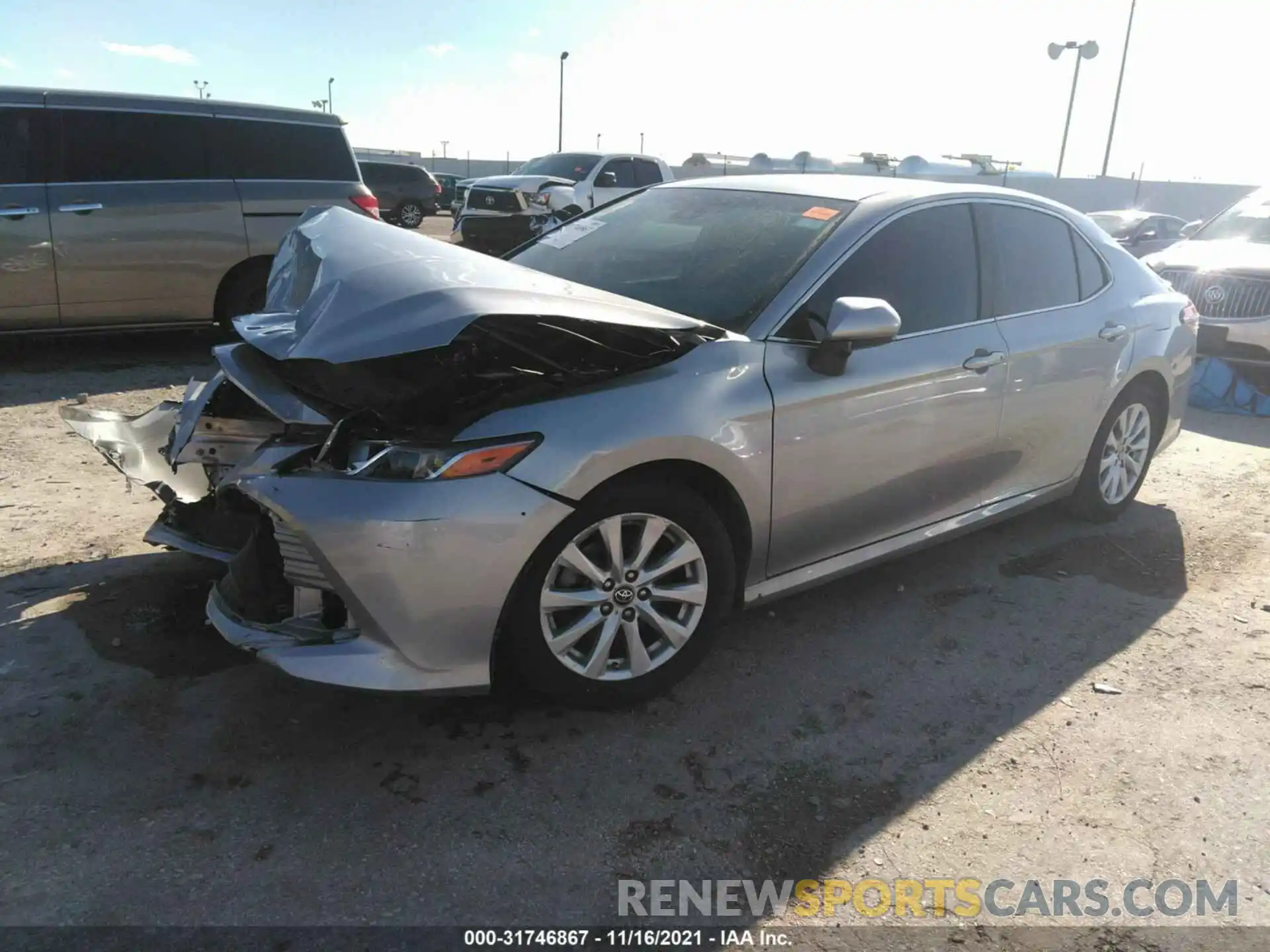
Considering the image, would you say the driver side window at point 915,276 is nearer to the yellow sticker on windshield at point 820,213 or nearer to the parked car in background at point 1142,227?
the yellow sticker on windshield at point 820,213

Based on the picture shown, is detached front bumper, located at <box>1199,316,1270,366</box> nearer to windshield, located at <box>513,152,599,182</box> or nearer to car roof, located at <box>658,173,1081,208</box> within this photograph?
car roof, located at <box>658,173,1081,208</box>

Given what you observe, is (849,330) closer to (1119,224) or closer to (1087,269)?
(1087,269)

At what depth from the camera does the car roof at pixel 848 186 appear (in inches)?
149

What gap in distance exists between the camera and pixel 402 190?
976 inches

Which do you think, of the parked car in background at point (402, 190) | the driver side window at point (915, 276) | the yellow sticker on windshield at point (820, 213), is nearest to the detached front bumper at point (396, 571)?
the driver side window at point (915, 276)

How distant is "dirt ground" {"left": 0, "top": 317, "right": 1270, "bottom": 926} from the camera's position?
2320 millimetres

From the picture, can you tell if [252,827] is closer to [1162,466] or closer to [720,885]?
[720,885]

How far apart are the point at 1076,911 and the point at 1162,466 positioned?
4.80 m

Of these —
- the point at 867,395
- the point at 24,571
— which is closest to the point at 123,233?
the point at 24,571

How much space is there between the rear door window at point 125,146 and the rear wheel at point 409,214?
18.1 meters

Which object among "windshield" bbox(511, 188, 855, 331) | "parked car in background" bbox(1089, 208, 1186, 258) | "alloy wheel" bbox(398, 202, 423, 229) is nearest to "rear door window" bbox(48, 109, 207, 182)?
"windshield" bbox(511, 188, 855, 331)

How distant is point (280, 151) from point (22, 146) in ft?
5.94

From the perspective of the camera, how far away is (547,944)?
214cm

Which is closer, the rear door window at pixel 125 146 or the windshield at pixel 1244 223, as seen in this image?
the rear door window at pixel 125 146
